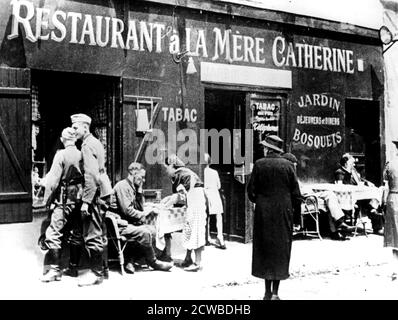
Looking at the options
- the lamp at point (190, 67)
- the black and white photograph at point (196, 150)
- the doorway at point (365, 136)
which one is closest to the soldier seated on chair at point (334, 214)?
the black and white photograph at point (196, 150)

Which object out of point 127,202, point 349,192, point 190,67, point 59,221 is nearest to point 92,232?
point 59,221

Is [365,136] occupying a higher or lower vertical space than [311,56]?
lower

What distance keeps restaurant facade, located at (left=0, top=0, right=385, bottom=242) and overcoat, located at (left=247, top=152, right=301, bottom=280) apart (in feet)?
8.83

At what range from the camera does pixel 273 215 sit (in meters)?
6.30

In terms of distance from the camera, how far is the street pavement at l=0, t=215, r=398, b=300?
6.56m

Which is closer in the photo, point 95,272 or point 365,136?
point 95,272

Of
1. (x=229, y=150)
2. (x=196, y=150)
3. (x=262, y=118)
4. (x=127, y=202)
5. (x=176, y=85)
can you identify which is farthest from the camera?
(x=229, y=150)

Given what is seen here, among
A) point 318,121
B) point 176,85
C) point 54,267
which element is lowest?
point 54,267

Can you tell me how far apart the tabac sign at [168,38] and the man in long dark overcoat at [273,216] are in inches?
129

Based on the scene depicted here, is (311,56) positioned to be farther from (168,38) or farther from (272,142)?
(272,142)

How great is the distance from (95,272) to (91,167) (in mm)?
1335
